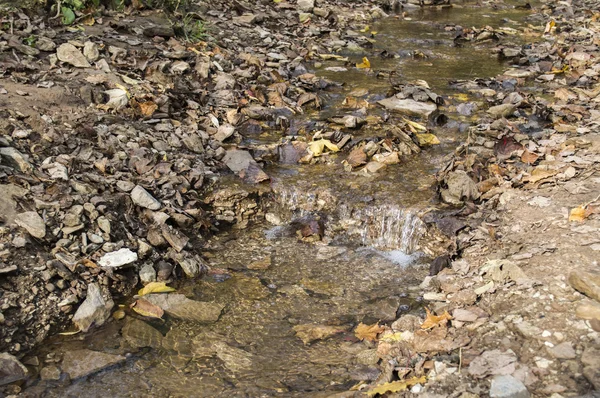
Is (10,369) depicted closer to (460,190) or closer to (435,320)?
(435,320)

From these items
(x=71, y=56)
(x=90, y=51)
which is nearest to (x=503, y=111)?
(x=90, y=51)

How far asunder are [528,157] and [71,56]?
4436 millimetres

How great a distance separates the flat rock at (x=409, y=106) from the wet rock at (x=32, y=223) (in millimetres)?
3951

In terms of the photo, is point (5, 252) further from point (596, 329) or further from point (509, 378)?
point (596, 329)

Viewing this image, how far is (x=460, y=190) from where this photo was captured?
4656 mm

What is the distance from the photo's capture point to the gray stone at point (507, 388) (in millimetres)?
2475

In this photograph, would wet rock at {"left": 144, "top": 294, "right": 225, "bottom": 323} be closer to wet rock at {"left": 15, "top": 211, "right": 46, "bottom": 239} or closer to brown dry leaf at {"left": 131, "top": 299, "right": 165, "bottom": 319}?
brown dry leaf at {"left": 131, "top": 299, "right": 165, "bottom": 319}

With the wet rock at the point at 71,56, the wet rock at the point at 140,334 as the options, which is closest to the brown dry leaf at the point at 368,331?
the wet rock at the point at 140,334

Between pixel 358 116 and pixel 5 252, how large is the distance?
3.80 metres

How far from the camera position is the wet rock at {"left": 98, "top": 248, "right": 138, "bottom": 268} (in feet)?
12.3

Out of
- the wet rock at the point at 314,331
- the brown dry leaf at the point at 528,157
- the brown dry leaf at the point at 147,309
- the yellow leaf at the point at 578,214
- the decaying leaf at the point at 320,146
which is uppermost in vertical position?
the yellow leaf at the point at 578,214

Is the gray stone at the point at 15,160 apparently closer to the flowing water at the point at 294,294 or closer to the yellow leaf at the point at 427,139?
the flowing water at the point at 294,294

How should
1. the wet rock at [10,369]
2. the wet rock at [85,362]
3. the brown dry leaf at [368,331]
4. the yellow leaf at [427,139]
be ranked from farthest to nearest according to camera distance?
the yellow leaf at [427,139] → the brown dry leaf at [368,331] → the wet rock at [85,362] → the wet rock at [10,369]

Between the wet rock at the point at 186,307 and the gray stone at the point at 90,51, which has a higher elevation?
the gray stone at the point at 90,51
